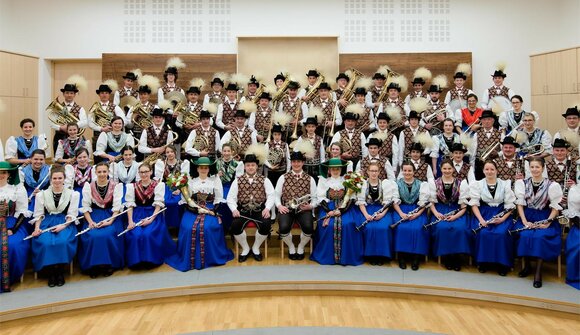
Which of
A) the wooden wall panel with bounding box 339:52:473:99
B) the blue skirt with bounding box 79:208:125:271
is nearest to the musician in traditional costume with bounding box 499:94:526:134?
the wooden wall panel with bounding box 339:52:473:99

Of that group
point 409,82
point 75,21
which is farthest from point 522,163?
point 75,21

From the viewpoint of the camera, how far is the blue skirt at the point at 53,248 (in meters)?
5.29

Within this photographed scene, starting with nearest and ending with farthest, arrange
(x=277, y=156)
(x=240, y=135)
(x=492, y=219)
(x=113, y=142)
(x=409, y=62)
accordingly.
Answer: (x=492, y=219), (x=277, y=156), (x=113, y=142), (x=240, y=135), (x=409, y=62)

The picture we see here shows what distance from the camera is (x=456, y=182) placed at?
6.02 meters

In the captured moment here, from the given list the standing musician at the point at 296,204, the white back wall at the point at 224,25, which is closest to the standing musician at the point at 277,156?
the standing musician at the point at 296,204

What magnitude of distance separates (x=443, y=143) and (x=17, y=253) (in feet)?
18.5

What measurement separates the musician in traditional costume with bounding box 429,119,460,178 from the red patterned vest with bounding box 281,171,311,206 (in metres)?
2.06

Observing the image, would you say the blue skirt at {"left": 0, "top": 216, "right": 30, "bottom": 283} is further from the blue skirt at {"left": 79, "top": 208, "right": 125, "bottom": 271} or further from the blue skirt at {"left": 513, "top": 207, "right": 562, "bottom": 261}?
the blue skirt at {"left": 513, "top": 207, "right": 562, "bottom": 261}

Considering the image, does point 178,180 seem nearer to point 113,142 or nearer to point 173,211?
point 173,211

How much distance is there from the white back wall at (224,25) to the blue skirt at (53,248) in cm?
545

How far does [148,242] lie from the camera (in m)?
5.77

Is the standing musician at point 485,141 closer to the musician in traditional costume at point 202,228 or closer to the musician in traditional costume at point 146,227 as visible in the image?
the musician in traditional costume at point 202,228

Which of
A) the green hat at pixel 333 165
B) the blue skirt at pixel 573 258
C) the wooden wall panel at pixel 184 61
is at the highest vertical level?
the wooden wall panel at pixel 184 61

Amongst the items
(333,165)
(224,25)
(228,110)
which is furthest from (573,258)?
(224,25)
